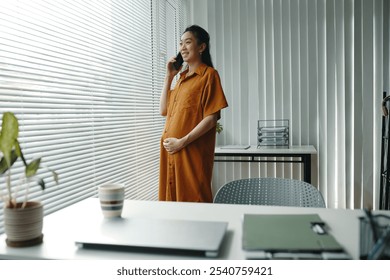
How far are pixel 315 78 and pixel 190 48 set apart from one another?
1825 millimetres

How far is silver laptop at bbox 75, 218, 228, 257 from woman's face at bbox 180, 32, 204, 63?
4.83ft

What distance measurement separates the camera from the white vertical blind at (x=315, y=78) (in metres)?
3.48

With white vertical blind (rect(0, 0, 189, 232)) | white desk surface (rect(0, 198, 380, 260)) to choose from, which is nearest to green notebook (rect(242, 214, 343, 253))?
white desk surface (rect(0, 198, 380, 260))

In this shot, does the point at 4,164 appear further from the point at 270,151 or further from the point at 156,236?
the point at 270,151

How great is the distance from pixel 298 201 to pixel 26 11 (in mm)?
1454

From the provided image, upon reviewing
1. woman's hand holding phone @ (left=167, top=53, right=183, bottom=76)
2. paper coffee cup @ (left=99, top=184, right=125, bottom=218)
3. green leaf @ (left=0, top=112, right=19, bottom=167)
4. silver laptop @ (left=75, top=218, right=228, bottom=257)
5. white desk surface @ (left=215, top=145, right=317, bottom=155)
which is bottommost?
silver laptop @ (left=75, top=218, right=228, bottom=257)

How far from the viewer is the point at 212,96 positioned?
2.18 metres

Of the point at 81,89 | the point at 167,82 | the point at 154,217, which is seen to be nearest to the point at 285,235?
the point at 154,217

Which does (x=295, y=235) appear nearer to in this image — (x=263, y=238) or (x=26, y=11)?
(x=263, y=238)

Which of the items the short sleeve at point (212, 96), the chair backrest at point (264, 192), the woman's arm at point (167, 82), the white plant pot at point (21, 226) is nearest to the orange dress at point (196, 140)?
the short sleeve at point (212, 96)

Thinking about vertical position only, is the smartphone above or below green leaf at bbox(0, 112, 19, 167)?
above

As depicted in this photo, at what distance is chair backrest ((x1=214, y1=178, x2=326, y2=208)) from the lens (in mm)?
1475

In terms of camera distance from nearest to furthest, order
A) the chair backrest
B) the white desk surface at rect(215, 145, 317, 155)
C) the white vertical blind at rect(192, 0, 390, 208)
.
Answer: the chair backrest
the white desk surface at rect(215, 145, 317, 155)
the white vertical blind at rect(192, 0, 390, 208)

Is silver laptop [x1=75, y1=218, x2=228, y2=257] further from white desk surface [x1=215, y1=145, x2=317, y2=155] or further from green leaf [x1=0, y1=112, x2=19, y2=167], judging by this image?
white desk surface [x1=215, y1=145, x2=317, y2=155]
